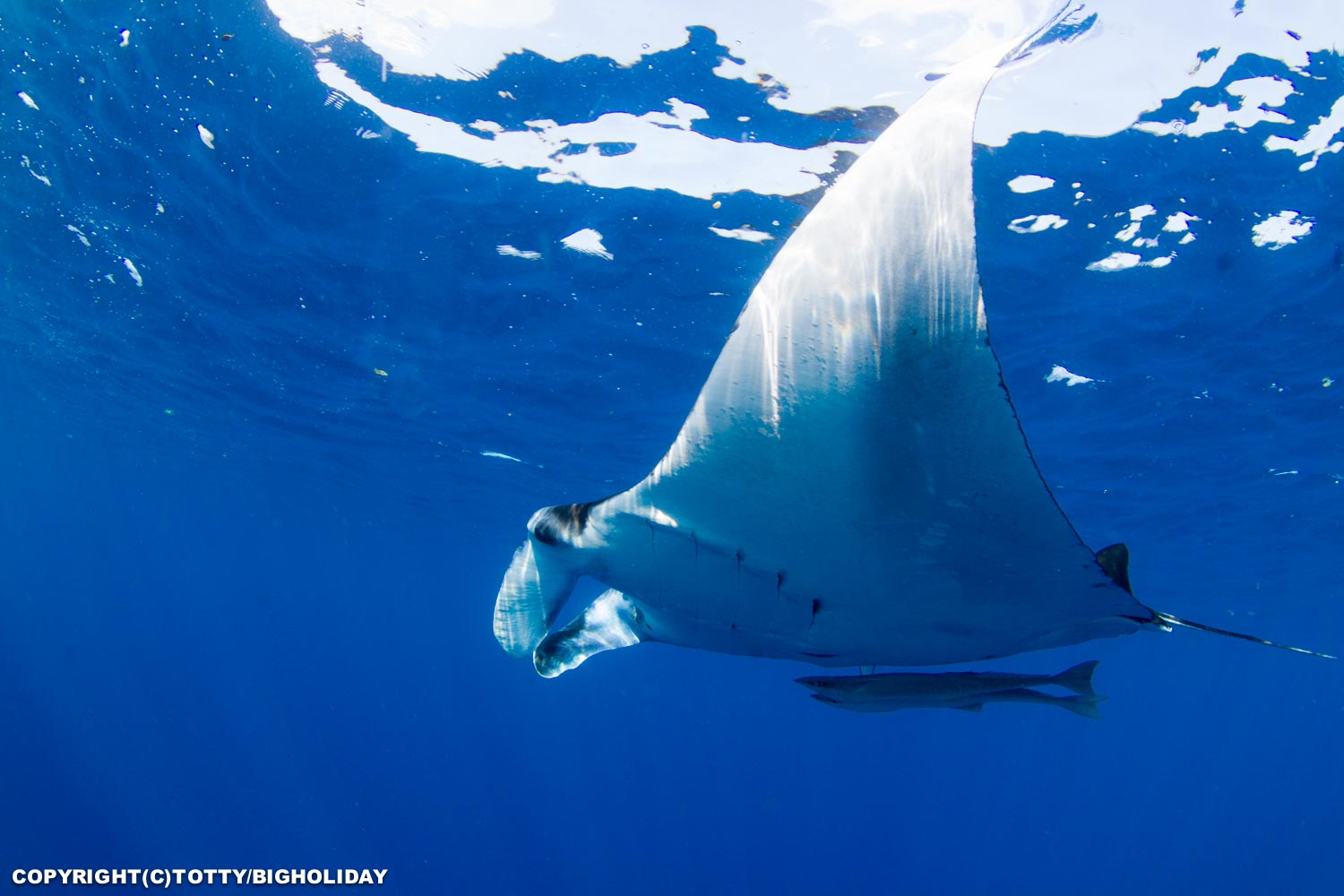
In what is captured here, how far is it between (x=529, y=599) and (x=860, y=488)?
1.80 m

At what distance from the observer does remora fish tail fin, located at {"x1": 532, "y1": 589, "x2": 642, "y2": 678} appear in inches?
135

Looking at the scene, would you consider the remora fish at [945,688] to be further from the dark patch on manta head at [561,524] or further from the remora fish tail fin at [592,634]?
the dark patch on manta head at [561,524]

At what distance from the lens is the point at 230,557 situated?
64125 millimetres

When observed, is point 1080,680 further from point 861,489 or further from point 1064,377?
point 1064,377

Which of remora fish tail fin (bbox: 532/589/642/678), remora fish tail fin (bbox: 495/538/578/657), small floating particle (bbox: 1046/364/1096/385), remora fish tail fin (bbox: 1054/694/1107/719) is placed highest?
small floating particle (bbox: 1046/364/1096/385)

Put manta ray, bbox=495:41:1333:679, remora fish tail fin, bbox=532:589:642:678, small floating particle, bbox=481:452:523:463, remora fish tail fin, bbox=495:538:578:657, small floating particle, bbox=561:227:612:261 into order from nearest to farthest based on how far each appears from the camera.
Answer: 1. manta ray, bbox=495:41:1333:679
2. remora fish tail fin, bbox=495:538:578:657
3. remora fish tail fin, bbox=532:589:642:678
4. small floating particle, bbox=561:227:612:261
5. small floating particle, bbox=481:452:523:463

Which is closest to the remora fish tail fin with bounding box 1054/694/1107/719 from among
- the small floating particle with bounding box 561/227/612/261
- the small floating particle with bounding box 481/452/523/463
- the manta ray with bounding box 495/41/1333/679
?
the manta ray with bounding box 495/41/1333/679

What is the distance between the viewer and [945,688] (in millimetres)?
3156

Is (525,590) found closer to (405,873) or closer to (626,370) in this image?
(626,370)

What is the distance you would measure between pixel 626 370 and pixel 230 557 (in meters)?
65.9

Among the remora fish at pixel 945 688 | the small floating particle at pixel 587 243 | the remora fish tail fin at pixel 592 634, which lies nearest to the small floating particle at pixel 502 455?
the small floating particle at pixel 587 243

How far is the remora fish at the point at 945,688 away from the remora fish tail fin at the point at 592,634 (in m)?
→ 0.98

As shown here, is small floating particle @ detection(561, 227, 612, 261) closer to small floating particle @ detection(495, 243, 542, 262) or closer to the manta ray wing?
small floating particle @ detection(495, 243, 542, 262)

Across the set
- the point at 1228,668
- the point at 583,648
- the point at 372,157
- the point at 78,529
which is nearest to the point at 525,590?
the point at 583,648
